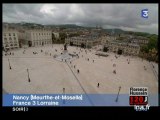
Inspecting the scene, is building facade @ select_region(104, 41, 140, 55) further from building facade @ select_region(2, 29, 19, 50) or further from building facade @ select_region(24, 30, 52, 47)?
building facade @ select_region(2, 29, 19, 50)

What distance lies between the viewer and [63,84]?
9.20m

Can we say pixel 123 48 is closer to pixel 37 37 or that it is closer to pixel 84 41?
pixel 84 41

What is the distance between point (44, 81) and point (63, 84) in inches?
56.6

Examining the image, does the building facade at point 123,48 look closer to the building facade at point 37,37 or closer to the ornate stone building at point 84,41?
the ornate stone building at point 84,41

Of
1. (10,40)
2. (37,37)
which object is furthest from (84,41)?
(10,40)

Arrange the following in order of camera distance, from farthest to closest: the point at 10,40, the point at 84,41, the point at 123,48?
the point at 84,41 → the point at 123,48 → the point at 10,40

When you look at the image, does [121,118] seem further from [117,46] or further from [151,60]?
[117,46]

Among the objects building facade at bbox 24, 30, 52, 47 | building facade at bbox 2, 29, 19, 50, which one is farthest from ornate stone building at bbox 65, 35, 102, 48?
building facade at bbox 2, 29, 19, 50

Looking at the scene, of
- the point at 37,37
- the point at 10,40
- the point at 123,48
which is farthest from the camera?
the point at 37,37

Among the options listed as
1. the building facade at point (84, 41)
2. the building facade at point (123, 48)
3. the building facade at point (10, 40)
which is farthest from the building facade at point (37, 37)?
the building facade at point (123, 48)

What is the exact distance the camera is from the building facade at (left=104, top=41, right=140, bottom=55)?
21422 mm

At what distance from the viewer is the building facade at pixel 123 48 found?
2142 centimetres

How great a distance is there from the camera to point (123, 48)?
74.3 ft

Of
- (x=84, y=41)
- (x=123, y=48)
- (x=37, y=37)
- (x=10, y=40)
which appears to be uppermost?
(x=37, y=37)
